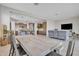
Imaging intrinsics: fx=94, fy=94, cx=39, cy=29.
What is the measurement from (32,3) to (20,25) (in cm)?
50

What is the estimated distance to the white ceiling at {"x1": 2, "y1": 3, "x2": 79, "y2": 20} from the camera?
183 cm

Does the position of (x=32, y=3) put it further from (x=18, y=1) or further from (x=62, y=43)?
(x=62, y=43)

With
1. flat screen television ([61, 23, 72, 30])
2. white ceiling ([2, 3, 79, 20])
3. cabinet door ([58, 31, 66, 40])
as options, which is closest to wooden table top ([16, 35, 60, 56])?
cabinet door ([58, 31, 66, 40])

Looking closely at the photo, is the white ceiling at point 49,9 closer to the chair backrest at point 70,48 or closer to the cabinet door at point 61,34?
the cabinet door at point 61,34

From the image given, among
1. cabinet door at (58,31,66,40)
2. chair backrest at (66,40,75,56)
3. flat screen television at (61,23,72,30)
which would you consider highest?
flat screen television at (61,23,72,30)

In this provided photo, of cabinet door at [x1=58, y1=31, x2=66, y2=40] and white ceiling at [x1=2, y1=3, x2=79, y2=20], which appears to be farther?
cabinet door at [x1=58, y1=31, x2=66, y2=40]

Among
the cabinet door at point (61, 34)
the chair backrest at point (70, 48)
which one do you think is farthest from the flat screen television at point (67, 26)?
the chair backrest at point (70, 48)

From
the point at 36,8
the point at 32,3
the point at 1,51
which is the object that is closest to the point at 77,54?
the point at 36,8

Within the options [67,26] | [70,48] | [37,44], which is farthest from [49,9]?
[70,48]

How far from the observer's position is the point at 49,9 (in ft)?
6.16

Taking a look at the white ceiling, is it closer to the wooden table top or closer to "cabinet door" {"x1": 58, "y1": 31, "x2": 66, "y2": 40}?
"cabinet door" {"x1": 58, "y1": 31, "x2": 66, "y2": 40}

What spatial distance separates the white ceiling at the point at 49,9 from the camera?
1828 millimetres

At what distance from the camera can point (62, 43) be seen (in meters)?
1.84

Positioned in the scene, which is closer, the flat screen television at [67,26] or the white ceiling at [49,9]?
the white ceiling at [49,9]
